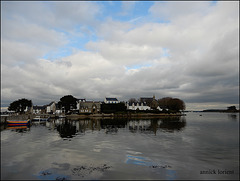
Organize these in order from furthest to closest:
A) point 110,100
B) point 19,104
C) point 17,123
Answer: point 110,100 < point 19,104 < point 17,123

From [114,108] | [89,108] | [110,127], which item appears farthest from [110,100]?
[110,127]

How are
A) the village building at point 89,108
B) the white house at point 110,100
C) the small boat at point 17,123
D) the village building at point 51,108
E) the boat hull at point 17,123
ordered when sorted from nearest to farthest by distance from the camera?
the small boat at point 17,123 < the boat hull at point 17,123 < the village building at point 89,108 < the white house at point 110,100 < the village building at point 51,108

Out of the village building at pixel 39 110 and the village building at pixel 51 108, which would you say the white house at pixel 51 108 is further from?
the village building at pixel 39 110

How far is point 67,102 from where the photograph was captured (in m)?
125

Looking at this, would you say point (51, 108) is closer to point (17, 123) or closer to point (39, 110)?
point (39, 110)

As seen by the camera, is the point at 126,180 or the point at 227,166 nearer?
the point at 126,180

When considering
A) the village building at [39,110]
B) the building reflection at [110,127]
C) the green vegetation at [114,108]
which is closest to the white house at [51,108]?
the village building at [39,110]

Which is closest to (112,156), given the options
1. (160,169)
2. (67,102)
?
(160,169)

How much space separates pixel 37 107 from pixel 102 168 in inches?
7882

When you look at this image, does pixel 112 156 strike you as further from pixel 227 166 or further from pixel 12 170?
pixel 227 166

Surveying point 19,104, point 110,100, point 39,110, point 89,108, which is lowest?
point 39,110

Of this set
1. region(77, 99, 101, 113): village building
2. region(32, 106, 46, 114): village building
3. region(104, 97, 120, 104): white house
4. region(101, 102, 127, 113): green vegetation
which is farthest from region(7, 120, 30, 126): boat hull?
region(32, 106, 46, 114): village building

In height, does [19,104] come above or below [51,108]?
above

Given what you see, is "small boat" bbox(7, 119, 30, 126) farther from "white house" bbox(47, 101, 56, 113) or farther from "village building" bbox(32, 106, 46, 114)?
"village building" bbox(32, 106, 46, 114)
